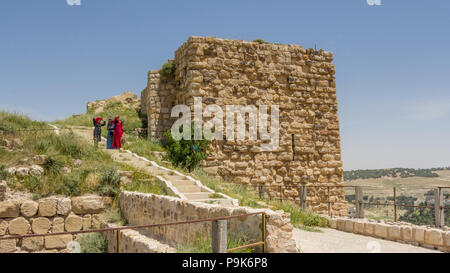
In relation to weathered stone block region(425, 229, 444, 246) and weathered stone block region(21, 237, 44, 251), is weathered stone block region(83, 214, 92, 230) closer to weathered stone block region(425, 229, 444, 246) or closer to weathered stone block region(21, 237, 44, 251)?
weathered stone block region(21, 237, 44, 251)

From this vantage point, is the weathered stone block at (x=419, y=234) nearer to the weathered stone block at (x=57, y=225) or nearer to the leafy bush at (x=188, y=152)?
Result: the leafy bush at (x=188, y=152)

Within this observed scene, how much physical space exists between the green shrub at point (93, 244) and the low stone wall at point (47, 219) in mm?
506

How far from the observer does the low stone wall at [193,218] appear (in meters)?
5.56

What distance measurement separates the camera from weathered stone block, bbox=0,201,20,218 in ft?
29.8

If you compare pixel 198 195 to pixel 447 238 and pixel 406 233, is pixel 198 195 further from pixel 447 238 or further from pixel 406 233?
pixel 447 238

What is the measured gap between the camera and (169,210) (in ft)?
25.6

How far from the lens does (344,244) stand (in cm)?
806
